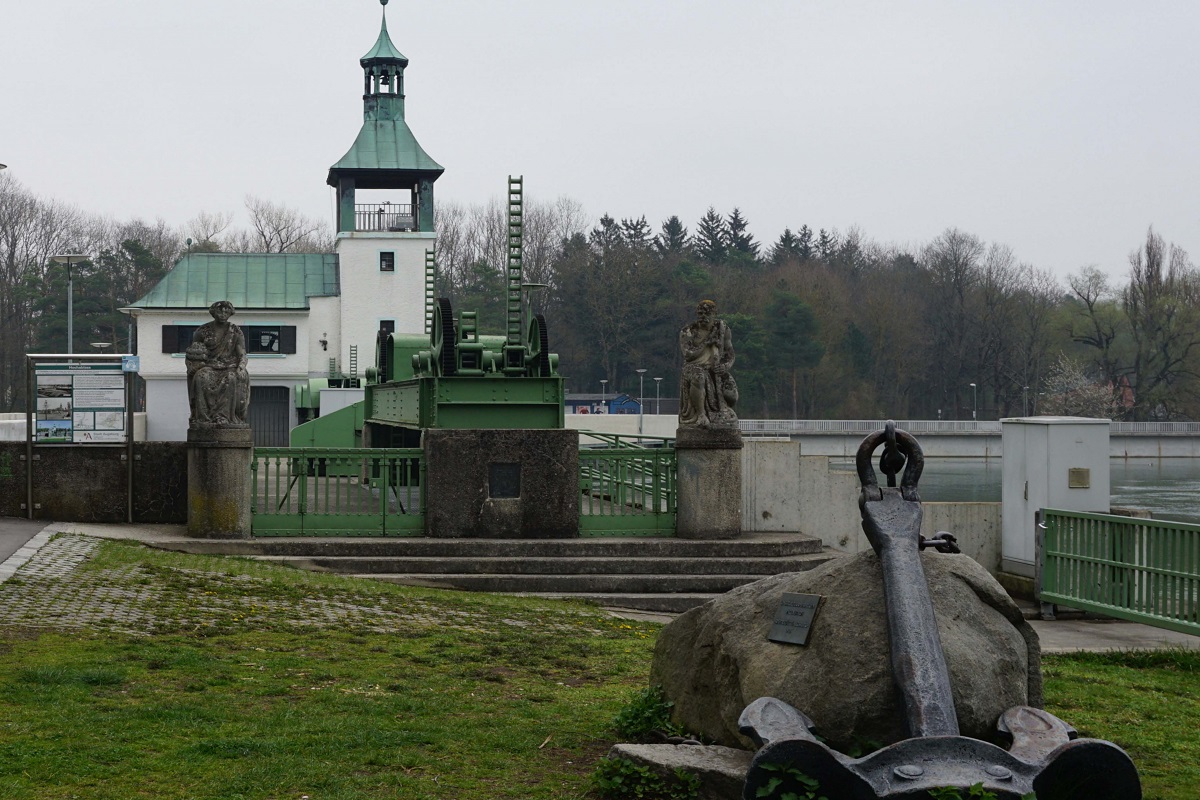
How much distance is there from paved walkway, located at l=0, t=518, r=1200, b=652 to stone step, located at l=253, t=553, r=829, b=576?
0.86 m

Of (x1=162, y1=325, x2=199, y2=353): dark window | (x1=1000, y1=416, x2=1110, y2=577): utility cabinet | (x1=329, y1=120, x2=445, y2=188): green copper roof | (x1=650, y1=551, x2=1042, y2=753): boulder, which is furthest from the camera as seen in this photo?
(x1=162, y1=325, x2=199, y2=353): dark window

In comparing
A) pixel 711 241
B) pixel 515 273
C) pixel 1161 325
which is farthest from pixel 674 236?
pixel 515 273

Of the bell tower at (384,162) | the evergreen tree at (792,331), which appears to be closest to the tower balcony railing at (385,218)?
the bell tower at (384,162)

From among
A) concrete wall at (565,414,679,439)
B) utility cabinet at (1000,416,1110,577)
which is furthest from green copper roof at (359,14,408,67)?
utility cabinet at (1000,416,1110,577)

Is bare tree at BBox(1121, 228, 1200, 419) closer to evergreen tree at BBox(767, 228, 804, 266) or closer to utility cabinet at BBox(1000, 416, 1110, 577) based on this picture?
evergreen tree at BBox(767, 228, 804, 266)

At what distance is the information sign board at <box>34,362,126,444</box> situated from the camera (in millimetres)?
17547

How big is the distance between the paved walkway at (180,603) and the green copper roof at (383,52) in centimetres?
5065

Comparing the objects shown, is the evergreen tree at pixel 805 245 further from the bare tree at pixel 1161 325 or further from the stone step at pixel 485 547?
the stone step at pixel 485 547

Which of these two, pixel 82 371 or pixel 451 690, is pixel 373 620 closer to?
pixel 451 690

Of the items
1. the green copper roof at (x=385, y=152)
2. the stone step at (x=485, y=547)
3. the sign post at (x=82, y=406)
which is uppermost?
the green copper roof at (x=385, y=152)

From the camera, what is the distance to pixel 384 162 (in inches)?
2414

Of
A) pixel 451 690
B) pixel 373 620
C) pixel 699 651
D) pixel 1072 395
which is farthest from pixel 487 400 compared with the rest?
pixel 1072 395

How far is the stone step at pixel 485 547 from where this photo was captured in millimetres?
15773

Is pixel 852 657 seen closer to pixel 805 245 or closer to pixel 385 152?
pixel 385 152
